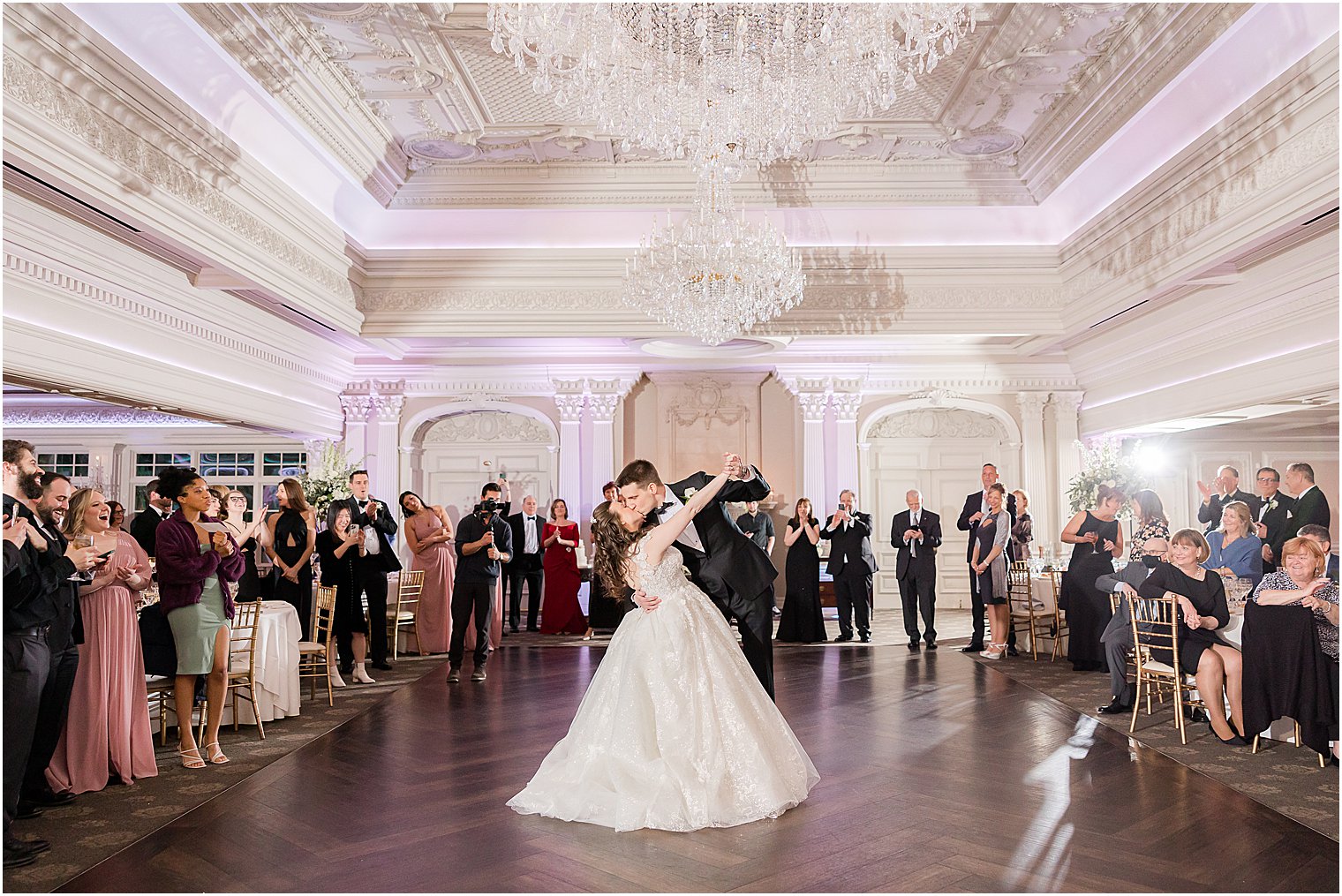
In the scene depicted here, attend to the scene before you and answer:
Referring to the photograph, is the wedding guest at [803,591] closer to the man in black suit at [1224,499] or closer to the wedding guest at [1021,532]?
the wedding guest at [1021,532]

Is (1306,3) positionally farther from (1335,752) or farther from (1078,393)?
(1078,393)

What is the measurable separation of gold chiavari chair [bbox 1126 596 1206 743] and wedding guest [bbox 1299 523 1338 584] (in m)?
0.76

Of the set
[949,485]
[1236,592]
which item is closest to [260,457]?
[949,485]

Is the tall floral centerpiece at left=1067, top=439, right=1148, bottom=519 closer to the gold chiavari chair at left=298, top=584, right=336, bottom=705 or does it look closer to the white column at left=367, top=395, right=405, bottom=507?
the gold chiavari chair at left=298, top=584, right=336, bottom=705

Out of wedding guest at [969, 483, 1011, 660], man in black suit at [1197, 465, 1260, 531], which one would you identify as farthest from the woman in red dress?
man in black suit at [1197, 465, 1260, 531]

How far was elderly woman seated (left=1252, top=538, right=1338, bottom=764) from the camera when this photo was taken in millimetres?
4691

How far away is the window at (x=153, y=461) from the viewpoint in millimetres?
12547

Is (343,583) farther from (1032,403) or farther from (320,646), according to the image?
(1032,403)

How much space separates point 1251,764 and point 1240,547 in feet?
7.01

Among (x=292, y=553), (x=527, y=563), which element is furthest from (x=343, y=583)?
(x=527, y=563)

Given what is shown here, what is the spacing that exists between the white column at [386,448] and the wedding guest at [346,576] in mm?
4116

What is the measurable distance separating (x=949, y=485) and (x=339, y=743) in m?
8.89

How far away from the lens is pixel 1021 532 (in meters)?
8.52

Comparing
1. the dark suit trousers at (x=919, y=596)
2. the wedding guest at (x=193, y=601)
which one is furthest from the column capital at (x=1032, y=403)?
the wedding guest at (x=193, y=601)
